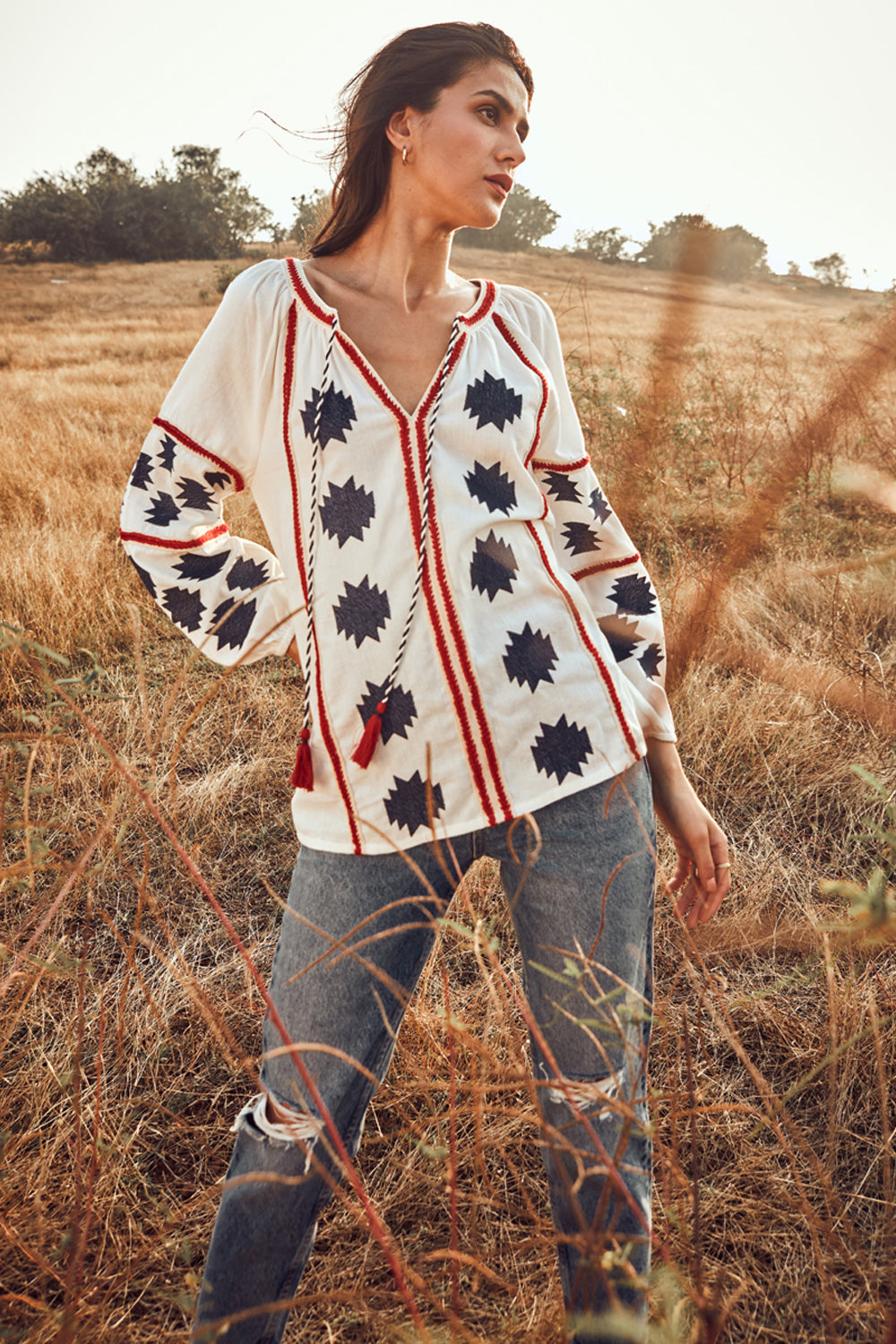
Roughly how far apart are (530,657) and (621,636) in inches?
11.0

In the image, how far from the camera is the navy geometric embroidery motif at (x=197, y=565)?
134cm

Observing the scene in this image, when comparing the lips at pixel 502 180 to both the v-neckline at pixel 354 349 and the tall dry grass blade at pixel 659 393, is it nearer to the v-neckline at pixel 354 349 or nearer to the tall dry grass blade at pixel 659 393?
the v-neckline at pixel 354 349

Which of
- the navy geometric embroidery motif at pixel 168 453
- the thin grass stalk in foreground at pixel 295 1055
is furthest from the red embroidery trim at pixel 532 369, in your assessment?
the thin grass stalk in foreground at pixel 295 1055

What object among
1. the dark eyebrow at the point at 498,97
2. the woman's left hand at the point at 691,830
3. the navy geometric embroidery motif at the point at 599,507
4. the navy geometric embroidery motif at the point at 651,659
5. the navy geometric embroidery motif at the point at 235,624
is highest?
the dark eyebrow at the point at 498,97

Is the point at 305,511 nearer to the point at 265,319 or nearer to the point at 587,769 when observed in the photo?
the point at 265,319

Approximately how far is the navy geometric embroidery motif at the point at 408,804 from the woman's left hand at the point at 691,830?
473mm

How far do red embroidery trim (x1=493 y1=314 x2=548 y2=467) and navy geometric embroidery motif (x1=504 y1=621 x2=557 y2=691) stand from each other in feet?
1.14

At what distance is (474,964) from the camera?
240 centimetres

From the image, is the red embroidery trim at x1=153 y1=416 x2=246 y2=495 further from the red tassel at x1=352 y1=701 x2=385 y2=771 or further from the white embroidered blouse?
the red tassel at x1=352 y1=701 x2=385 y2=771

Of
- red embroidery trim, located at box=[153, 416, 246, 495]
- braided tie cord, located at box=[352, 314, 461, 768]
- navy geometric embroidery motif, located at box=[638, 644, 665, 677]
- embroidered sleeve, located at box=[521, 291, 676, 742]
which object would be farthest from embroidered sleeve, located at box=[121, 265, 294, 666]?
navy geometric embroidery motif, located at box=[638, 644, 665, 677]

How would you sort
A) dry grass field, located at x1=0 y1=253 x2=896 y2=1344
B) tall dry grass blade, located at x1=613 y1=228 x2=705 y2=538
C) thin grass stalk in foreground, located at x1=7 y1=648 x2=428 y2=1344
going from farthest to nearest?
tall dry grass blade, located at x1=613 y1=228 x2=705 y2=538
dry grass field, located at x1=0 y1=253 x2=896 y2=1344
thin grass stalk in foreground, located at x1=7 y1=648 x2=428 y2=1344

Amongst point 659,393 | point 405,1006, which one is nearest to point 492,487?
point 405,1006

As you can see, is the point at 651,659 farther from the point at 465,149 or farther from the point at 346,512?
the point at 465,149

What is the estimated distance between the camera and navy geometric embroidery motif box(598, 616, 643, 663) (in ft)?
4.87
